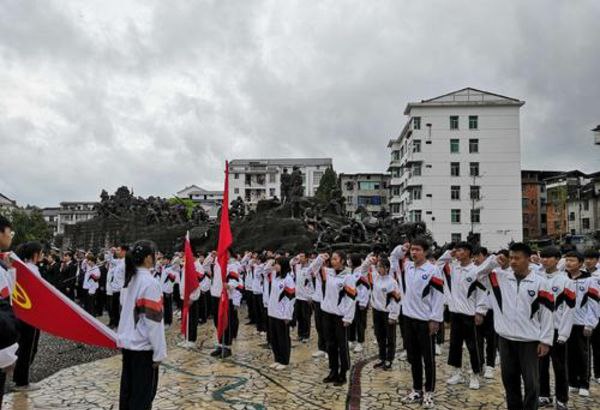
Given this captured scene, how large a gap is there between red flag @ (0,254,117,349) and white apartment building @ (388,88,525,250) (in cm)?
4684

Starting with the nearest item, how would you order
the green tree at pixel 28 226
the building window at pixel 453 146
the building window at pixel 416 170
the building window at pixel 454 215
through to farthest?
the building window at pixel 454 215, the building window at pixel 453 146, the building window at pixel 416 170, the green tree at pixel 28 226

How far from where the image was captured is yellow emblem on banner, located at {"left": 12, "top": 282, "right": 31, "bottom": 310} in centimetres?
505

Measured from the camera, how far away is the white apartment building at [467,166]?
49.0 meters

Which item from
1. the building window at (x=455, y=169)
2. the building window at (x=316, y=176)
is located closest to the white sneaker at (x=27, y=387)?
the building window at (x=455, y=169)

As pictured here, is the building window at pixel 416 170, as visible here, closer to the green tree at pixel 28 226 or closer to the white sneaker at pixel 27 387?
the green tree at pixel 28 226

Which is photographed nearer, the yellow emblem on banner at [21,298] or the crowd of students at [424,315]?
the crowd of students at [424,315]

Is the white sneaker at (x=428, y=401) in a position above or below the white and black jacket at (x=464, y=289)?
below

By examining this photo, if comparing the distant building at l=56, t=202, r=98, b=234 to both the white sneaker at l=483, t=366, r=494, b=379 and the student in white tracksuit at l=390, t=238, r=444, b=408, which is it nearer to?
the white sneaker at l=483, t=366, r=494, b=379

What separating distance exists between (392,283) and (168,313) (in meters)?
7.62

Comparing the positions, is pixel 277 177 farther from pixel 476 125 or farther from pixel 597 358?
pixel 597 358

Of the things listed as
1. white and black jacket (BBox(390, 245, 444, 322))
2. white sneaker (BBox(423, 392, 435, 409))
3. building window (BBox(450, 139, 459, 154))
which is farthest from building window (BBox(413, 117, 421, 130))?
white sneaker (BBox(423, 392, 435, 409))

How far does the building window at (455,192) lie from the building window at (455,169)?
1.27m

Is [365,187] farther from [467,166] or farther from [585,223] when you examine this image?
[585,223]

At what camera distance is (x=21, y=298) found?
5098mm
